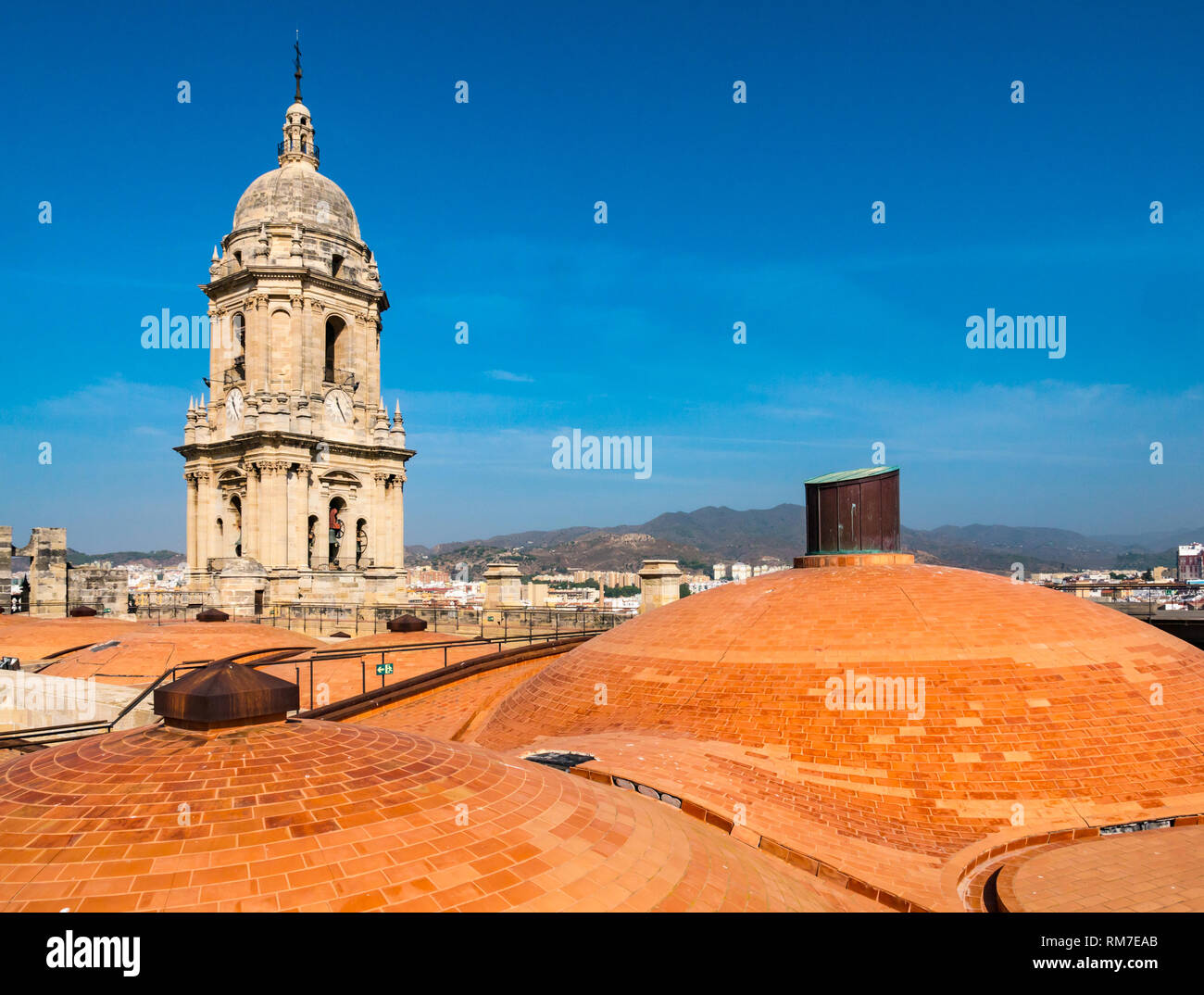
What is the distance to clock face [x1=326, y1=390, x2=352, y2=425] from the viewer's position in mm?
41625

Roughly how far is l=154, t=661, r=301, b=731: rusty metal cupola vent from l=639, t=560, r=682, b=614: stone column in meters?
18.3

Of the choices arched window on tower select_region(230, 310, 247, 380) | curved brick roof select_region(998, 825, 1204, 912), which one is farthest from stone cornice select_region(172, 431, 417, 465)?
curved brick roof select_region(998, 825, 1204, 912)

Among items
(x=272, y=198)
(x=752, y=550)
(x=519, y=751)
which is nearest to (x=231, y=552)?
(x=272, y=198)

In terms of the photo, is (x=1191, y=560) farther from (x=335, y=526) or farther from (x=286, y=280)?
(x=286, y=280)

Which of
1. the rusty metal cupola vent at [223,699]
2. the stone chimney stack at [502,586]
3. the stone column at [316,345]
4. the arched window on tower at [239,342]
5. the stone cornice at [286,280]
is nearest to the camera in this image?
the rusty metal cupola vent at [223,699]

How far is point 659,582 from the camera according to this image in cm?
2461

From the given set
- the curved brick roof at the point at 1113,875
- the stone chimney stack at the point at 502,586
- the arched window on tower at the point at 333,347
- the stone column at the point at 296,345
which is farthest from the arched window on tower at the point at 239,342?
the curved brick roof at the point at 1113,875

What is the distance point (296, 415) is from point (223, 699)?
36184 millimetres

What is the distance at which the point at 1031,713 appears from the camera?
32.8 feet

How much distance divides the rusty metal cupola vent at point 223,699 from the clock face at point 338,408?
37205mm

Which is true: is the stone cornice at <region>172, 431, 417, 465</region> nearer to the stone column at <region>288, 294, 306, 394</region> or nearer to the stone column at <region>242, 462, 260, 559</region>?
the stone column at <region>242, 462, 260, 559</region>

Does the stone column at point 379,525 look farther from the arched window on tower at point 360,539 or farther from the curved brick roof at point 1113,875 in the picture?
the curved brick roof at point 1113,875

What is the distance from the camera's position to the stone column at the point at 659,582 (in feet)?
80.6

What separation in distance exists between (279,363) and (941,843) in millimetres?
39292
